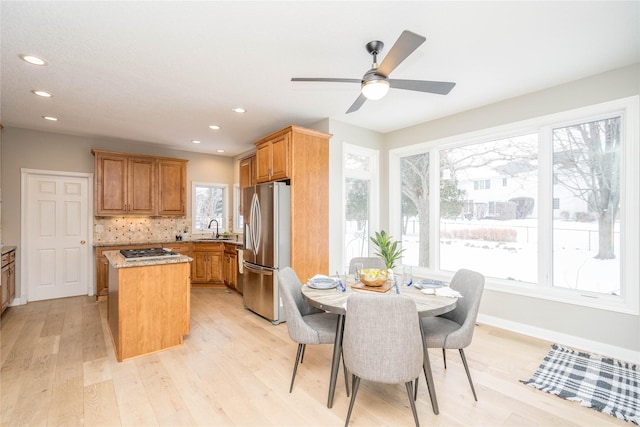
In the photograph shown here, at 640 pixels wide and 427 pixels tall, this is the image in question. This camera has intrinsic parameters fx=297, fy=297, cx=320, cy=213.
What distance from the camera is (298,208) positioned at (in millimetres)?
3904

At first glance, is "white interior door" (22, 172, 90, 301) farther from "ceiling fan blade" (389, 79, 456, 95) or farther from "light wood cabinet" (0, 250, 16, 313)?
"ceiling fan blade" (389, 79, 456, 95)

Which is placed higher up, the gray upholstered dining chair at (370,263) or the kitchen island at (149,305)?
the gray upholstered dining chair at (370,263)

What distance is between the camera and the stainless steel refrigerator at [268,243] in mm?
3787

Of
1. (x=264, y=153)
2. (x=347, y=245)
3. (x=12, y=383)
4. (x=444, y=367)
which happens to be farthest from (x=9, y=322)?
(x=444, y=367)

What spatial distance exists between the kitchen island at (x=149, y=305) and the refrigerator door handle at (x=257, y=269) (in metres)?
1.00

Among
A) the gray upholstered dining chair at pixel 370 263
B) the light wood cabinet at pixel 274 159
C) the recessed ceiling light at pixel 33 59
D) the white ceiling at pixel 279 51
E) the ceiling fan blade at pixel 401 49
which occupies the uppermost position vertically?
the white ceiling at pixel 279 51

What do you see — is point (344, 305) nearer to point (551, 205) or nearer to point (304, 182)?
point (304, 182)

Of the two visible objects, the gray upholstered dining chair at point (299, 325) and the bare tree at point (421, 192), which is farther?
the bare tree at point (421, 192)

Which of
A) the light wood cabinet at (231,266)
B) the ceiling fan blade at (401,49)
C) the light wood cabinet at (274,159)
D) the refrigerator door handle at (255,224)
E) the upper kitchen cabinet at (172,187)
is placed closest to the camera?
the ceiling fan blade at (401,49)

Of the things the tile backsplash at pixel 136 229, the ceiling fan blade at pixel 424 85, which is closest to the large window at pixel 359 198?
the ceiling fan blade at pixel 424 85

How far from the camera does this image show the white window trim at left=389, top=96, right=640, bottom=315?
9.09ft

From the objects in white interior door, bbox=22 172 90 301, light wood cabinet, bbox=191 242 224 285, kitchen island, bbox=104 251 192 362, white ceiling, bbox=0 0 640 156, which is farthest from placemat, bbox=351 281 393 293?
white interior door, bbox=22 172 90 301

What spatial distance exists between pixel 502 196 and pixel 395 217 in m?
1.56

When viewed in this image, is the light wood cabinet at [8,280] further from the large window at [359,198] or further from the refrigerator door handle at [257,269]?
the large window at [359,198]
